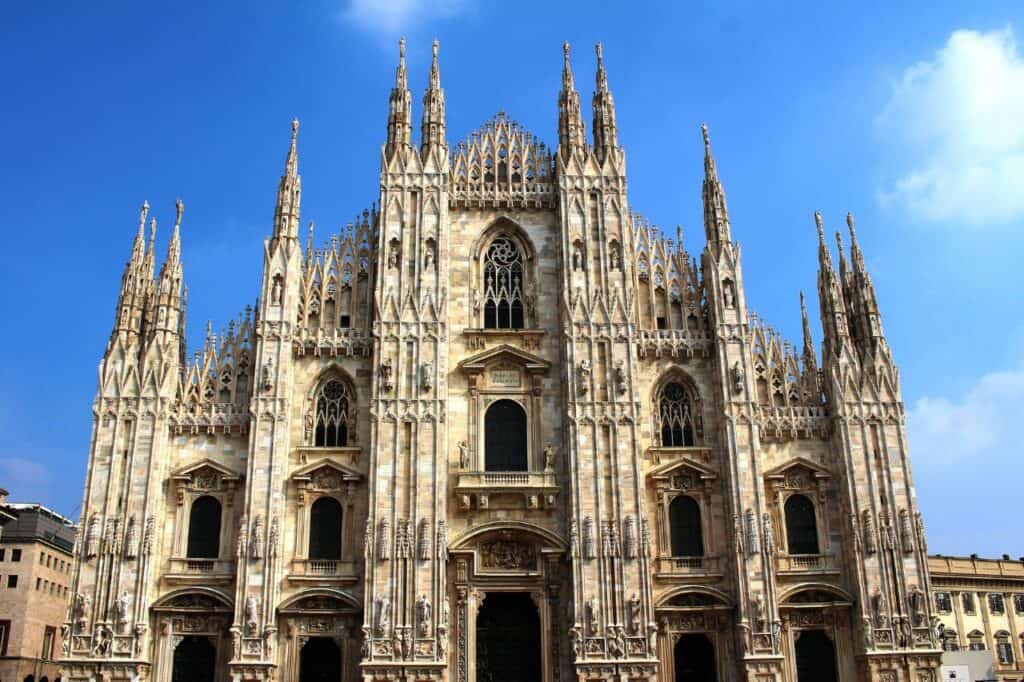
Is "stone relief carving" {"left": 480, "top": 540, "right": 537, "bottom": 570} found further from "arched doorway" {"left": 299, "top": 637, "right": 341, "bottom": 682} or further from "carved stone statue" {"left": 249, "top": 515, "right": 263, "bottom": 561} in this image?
"carved stone statue" {"left": 249, "top": 515, "right": 263, "bottom": 561}

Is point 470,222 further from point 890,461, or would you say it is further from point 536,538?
point 890,461

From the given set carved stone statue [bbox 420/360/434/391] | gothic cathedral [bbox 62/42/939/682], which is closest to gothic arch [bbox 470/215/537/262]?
gothic cathedral [bbox 62/42/939/682]

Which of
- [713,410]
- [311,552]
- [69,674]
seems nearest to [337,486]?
[311,552]

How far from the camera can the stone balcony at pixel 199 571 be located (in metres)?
30.2

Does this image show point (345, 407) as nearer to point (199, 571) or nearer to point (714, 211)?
point (199, 571)

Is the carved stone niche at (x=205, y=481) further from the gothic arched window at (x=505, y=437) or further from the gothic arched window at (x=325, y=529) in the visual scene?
the gothic arched window at (x=505, y=437)

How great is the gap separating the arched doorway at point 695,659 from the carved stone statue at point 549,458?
6.61 m

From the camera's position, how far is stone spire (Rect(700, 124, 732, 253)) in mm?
34688

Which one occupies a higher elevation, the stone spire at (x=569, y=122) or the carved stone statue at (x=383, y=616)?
the stone spire at (x=569, y=122)

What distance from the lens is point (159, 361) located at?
3200 cm

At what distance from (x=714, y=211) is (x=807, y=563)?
1243 centimetres

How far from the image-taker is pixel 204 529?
3119 cm

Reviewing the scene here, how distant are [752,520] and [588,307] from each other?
8685mm

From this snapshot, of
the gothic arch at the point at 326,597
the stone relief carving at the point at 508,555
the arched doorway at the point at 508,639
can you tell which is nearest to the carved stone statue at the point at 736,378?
the stone relief carving at the point at 508,555
